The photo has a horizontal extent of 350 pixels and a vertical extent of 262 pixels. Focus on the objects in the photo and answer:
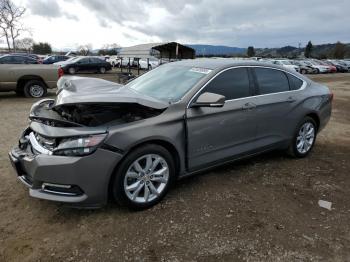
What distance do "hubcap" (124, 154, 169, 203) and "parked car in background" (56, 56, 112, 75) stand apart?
2291 cm

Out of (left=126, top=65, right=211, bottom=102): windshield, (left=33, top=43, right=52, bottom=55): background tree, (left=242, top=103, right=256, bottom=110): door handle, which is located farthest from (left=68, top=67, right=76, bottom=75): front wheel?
(left=33, top=43, right=52, bottom=55): background tree

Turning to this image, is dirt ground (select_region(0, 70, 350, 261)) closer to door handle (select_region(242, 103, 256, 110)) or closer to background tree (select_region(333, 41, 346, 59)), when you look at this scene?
door handle (select_region(242, 103, 256, 110))

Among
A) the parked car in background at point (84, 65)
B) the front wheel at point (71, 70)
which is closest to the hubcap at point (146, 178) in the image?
the parked car in background at point (84, 65)

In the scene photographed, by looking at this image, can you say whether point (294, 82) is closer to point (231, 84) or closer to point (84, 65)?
point (231, 84)

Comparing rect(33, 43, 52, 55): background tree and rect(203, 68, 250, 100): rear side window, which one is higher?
rect(33, 43, 52, 55): background tree

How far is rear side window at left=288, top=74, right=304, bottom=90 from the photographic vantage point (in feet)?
16.3

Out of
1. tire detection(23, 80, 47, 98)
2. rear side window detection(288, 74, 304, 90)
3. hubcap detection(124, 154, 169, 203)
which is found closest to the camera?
hubcap detection(124, 154, 169, 203)

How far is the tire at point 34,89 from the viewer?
11.0 meters

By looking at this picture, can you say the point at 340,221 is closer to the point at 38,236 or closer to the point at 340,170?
the point at 340,170

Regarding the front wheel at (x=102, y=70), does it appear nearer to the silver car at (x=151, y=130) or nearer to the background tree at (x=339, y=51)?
the silver car at (x=151, y=130)

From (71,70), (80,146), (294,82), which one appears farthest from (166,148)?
(71,70)

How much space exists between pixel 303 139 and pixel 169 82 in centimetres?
256

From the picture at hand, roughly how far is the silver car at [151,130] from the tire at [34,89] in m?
7.55

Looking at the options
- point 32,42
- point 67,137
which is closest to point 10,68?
point 67,137
